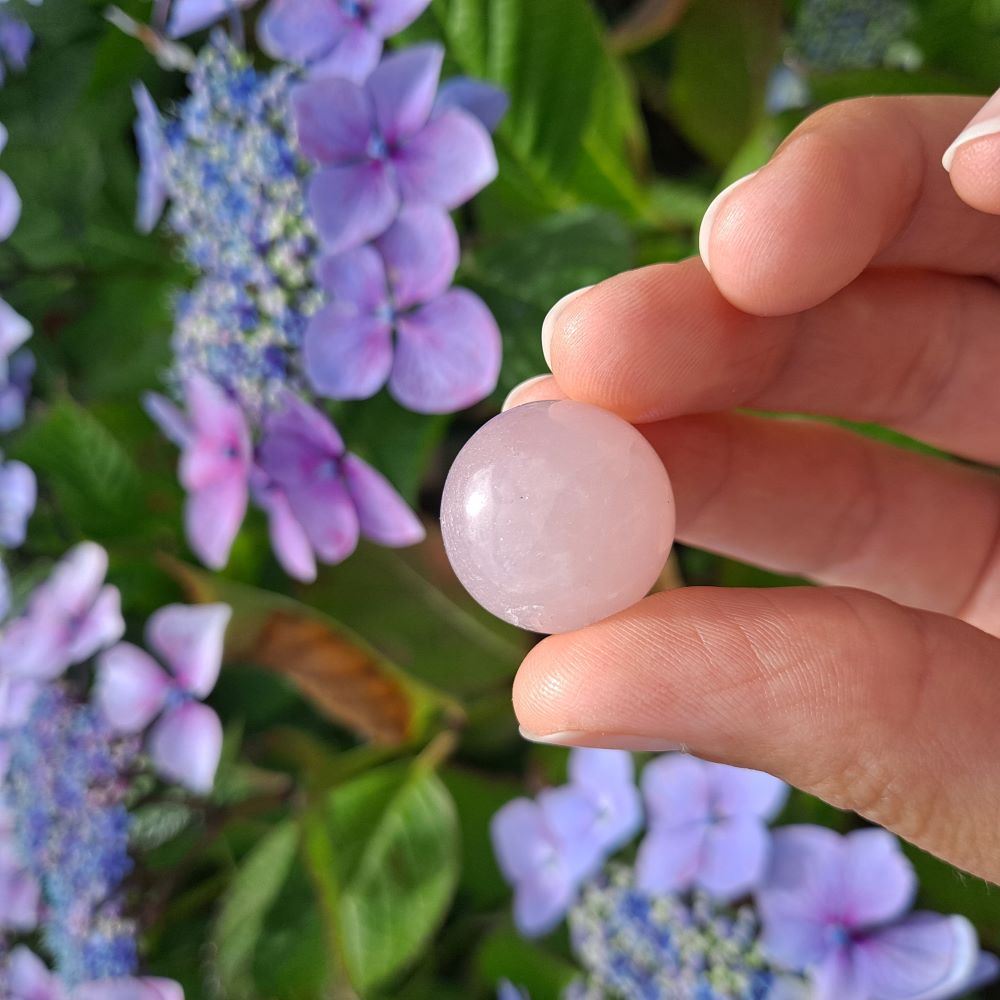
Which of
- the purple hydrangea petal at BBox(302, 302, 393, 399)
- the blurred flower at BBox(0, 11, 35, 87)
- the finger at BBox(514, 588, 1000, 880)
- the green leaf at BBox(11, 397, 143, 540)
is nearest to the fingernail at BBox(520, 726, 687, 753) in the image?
the finger at BBox(514, 588, 1000, 880)

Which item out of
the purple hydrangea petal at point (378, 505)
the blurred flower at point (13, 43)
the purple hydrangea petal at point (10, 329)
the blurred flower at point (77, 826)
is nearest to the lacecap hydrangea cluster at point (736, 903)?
the purple hydrangea petal at point (378, 505)

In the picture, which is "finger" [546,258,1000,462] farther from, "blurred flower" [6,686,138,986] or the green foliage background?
"blurred flower" [6,686,138,986]

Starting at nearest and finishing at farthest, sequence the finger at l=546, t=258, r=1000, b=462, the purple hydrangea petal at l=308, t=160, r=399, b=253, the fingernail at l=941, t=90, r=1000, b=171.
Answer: the fingernail at l=941, t=90, r=1000, b=171
the finger at l=546, t=258, r=1000, b=462
the purple hydrangea petal at l=308, t=160, r=399, b=253

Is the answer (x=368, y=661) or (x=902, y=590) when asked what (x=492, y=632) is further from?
(x=902, y=590)

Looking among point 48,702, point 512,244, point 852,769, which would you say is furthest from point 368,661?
point 852,769

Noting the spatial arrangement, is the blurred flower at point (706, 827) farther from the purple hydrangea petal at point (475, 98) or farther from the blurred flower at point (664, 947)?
the purple hydrangea petal at point (475, 98)

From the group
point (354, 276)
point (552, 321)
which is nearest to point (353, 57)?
point (354, 276)
